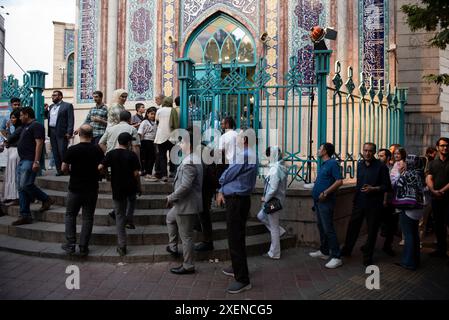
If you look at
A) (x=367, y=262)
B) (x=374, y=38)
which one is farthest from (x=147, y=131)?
(x=374, y=38)

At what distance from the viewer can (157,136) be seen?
728 centimetres

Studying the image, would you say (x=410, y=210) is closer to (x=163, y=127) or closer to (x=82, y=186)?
(x=163, y=127)

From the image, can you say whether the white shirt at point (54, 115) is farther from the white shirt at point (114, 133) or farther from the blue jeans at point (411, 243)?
the blue jeans at point (411, 243)

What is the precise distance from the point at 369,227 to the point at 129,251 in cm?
338

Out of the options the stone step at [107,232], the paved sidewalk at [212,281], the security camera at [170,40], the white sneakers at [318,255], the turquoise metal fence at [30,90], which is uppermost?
the security camera at [170,40]

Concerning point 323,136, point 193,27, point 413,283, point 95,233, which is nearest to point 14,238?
point 95,233

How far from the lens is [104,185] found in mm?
7371

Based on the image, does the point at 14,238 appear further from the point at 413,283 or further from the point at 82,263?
the point at 413,283

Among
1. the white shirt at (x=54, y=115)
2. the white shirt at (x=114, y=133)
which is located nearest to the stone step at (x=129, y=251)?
the white shirt at (x=114, y=133)

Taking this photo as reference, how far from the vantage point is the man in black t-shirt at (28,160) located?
6348 mm

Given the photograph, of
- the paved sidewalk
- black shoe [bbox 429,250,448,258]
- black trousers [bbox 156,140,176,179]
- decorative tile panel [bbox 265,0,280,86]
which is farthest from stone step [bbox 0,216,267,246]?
decorative tile panel [bbox 265,0,280,86]

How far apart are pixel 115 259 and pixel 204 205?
1.40m

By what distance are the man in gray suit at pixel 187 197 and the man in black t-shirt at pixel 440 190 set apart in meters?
3.73

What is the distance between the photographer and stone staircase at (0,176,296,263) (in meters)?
5.56
